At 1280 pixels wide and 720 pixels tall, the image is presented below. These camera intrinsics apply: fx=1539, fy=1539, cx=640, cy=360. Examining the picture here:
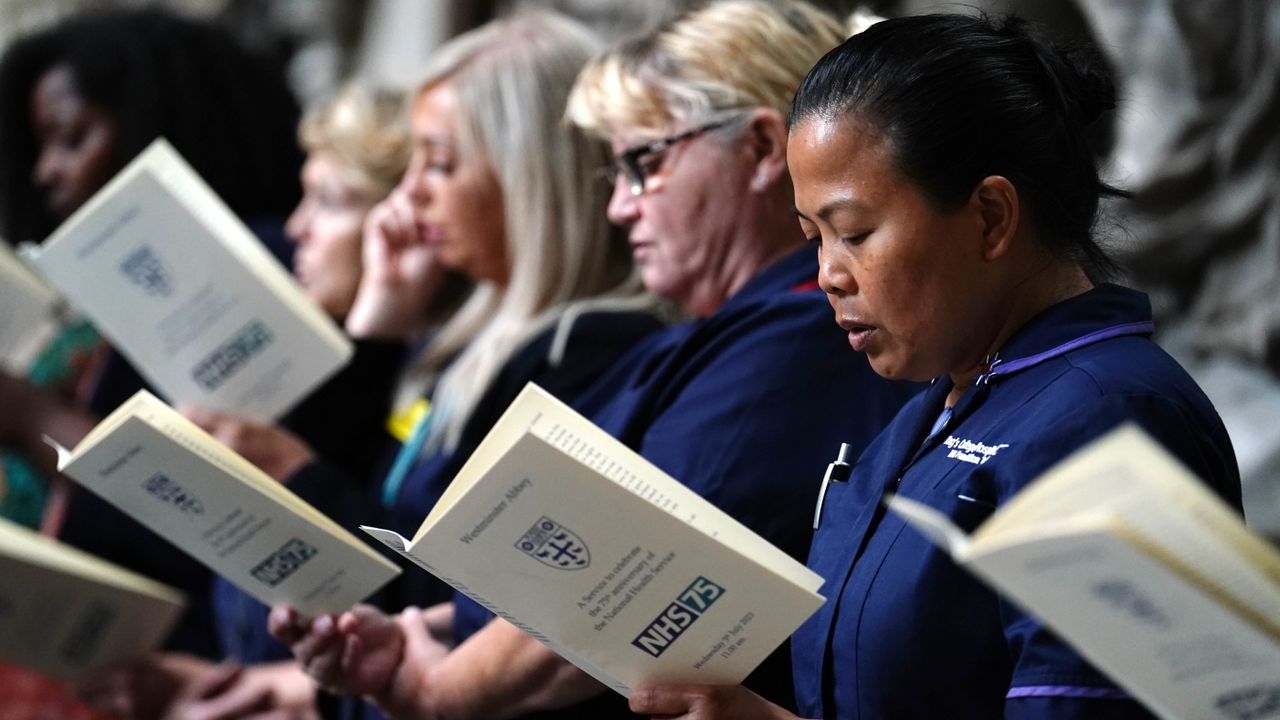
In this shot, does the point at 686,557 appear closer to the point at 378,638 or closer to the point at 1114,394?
the point at 1114,394

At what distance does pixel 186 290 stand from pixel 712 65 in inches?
35.1

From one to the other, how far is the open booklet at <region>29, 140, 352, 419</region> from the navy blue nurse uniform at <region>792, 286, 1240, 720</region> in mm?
1123

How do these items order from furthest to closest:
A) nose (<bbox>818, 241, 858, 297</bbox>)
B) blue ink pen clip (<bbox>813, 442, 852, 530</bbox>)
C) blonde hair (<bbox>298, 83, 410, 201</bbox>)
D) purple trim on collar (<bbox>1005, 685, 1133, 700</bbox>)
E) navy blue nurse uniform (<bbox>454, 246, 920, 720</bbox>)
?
blonde hair (<bbox>298, 83, 410, 201</bbox>) → navy blue nurse uniform (<bbox>454, 246, 920, 720</bbox>) → blue ink pen clip (<bbox>813, 442, 852, 530</bbox>) → nose (<bbox>818, 241, 858, 297</bbox>) → purple trim on collar (<bbox>1005, 685, 1133, 700</bbox>)

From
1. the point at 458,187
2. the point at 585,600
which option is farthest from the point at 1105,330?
the point at 458,187

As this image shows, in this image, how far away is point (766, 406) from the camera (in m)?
1.73

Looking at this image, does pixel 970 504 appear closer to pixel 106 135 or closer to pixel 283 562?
pixel 283 562

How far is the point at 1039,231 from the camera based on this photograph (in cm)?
138

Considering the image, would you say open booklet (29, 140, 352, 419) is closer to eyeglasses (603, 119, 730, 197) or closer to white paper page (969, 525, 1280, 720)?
eyeglasses (603, 119, 730, 197)

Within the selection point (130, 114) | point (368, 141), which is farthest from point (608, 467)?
point (130, 114)

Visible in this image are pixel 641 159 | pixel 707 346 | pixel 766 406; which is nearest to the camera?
pixel 766 406

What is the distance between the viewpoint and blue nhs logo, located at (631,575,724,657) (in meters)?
1.35

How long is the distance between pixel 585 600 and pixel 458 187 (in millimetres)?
1267

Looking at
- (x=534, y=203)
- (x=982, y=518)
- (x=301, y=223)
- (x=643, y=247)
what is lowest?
(x=301, y=223)

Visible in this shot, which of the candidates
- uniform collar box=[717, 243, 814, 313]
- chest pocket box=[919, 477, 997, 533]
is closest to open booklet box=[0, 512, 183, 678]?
uniform collar box=[717, 243, 814, 313]
